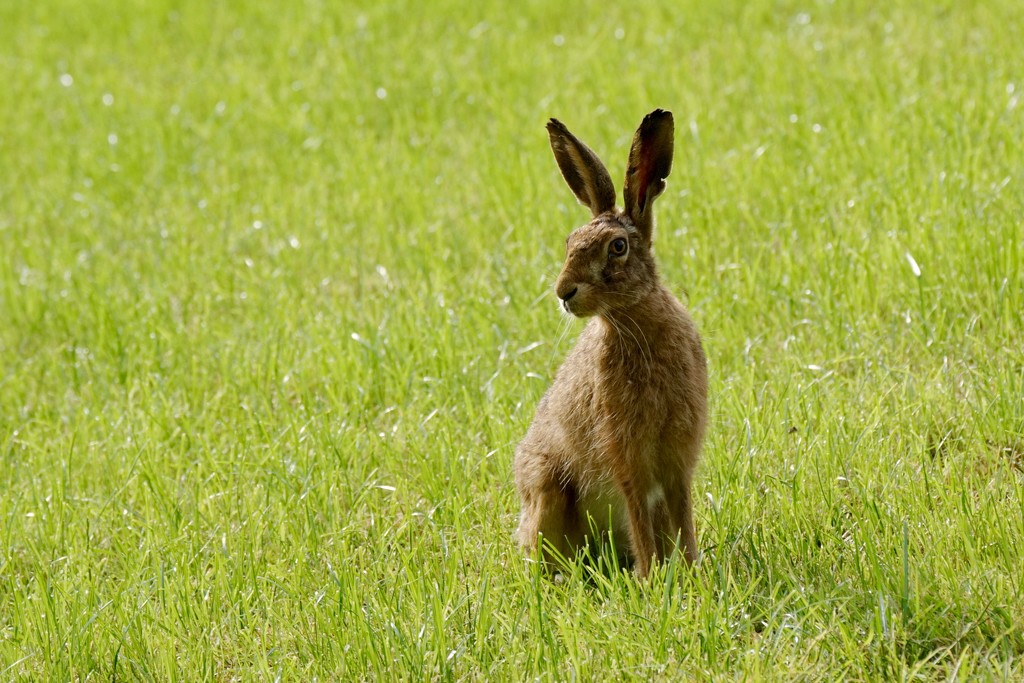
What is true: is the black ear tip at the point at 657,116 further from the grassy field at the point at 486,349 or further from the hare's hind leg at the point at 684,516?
the grassy field at the point at 486,349

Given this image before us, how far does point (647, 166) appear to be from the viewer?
12.6ft

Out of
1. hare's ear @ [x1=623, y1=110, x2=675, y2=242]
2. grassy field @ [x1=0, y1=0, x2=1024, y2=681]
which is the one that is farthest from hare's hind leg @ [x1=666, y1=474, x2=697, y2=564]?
hare's ear @ [x1=623, y1=110, x2=675, y2=242]

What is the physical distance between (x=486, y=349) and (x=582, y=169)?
2.04 m

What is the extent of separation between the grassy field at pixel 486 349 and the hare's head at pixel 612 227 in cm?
85

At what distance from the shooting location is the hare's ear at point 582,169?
3.84 meters

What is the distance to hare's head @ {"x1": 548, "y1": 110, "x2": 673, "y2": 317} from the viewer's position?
372 cm

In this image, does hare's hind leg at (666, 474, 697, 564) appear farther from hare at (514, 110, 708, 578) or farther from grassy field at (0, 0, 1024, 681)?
grassy field at (0, 0, 1024, 681)

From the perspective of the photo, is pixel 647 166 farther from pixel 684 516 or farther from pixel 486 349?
pixel 486 349

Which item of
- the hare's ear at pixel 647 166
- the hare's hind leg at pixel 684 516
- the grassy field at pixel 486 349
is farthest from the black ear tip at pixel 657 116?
the grassy field at pixel 486 349

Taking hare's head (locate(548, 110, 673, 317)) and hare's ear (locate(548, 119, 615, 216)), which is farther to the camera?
hare's ear (locate(548, 119, 615, 216))

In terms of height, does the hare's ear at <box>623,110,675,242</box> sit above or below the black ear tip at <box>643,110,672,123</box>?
below

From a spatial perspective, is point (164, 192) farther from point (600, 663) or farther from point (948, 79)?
point (600, 663)

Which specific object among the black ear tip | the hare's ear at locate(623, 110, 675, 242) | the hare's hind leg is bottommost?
the hare's hind leg

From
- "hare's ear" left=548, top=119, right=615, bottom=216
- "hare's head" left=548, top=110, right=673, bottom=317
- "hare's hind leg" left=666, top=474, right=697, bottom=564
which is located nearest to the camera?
"hare's head" left=548, top=110, right=673, bottom=317
